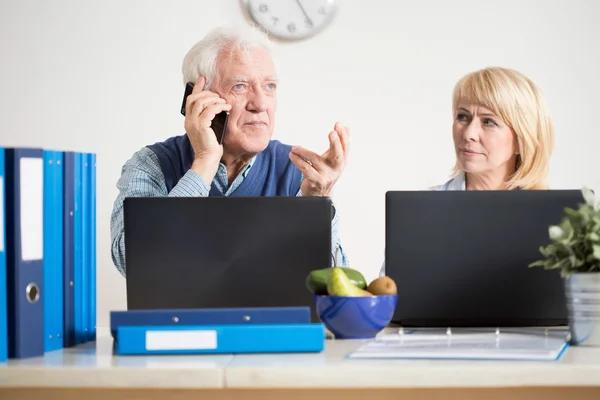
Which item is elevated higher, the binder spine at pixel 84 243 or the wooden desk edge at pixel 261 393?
the binder spine at pixel 84 243

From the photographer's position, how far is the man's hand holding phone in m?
2.41

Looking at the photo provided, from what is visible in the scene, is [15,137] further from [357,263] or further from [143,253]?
[143,253]

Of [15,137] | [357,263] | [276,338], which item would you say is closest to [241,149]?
[276,338]

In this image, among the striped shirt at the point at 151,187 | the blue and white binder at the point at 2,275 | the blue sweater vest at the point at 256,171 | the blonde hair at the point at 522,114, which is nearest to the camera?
the blue and white binder at the point at 2,275

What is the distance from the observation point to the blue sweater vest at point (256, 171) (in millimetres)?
2555

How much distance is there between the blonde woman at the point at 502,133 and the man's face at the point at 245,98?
23.6 inches

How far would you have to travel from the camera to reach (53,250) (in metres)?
1.42

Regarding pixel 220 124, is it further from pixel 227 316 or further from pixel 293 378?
pixel 293 378

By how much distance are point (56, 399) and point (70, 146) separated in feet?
9.39

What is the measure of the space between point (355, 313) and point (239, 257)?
9.5 inches

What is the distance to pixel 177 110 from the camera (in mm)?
3988

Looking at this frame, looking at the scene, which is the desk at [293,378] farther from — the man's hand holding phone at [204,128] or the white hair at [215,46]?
the white hair at [215,46]

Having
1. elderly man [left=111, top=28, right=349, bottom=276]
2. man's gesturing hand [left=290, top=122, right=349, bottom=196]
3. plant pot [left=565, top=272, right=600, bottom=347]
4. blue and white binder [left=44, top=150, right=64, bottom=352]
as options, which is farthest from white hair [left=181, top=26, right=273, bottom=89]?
plant pot [left=565, top=272, right=600, bottom=347]

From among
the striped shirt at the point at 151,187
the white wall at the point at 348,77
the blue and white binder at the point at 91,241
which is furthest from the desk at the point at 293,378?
the white wall at the point at 348,77
